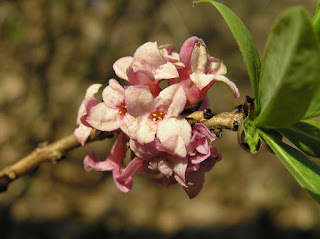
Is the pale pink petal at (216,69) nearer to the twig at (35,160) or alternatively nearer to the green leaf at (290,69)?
the green leaf at (290,69)

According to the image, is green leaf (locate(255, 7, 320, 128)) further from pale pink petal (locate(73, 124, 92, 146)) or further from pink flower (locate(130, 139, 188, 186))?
pale pink petal (locate(73, 124, 92, 146))

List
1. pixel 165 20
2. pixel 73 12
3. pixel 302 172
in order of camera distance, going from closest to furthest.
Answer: pixel 302 172
pixel 73 12
pixel 165 20

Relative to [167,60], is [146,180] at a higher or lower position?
lower

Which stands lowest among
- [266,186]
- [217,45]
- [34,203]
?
[266,186]

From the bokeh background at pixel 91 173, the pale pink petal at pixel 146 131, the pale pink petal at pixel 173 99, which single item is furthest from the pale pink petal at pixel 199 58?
the bokeh background at pixel 91 173

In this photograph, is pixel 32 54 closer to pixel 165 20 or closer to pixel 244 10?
pixel 165 20

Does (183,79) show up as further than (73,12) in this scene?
No

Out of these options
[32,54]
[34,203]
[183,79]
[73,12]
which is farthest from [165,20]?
[183,79]
